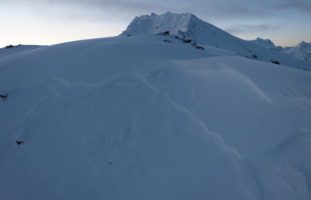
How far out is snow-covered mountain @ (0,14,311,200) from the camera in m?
6.80

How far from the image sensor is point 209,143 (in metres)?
7.59

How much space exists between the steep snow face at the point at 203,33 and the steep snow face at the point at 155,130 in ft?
257

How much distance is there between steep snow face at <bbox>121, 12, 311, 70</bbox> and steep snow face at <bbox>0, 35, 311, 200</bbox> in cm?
7848

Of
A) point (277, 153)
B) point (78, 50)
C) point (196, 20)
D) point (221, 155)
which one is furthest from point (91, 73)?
point (196, 20)

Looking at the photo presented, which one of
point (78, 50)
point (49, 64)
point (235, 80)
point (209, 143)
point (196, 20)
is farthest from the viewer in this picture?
point (196, 20)

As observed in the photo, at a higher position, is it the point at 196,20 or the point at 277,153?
the point at 277,153

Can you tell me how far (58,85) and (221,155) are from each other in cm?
526

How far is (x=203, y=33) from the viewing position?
403 feet

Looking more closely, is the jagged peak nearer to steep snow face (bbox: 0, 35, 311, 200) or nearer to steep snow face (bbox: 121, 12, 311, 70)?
steep snow face (bbox: 121, 12, 311, 70)

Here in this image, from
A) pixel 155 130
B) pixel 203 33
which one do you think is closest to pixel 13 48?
pixel 155 130

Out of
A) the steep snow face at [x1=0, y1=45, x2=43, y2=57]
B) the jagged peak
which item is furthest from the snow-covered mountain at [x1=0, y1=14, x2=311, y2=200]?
the jagged peak

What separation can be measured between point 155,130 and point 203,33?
118 metres

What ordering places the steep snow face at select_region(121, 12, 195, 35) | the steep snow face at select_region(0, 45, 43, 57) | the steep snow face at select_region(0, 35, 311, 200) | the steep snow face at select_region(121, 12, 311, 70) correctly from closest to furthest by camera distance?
the steep snow face at select_region(0, 35, 311, 200) < the steep snow face at select_region(0, 45, 43, 57) < the steep snow face at select_region(121, 12, 311, 70) < the steep snow face at select_region(121, 12, 195, 35)

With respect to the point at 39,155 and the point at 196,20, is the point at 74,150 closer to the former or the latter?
the point at 39,155
